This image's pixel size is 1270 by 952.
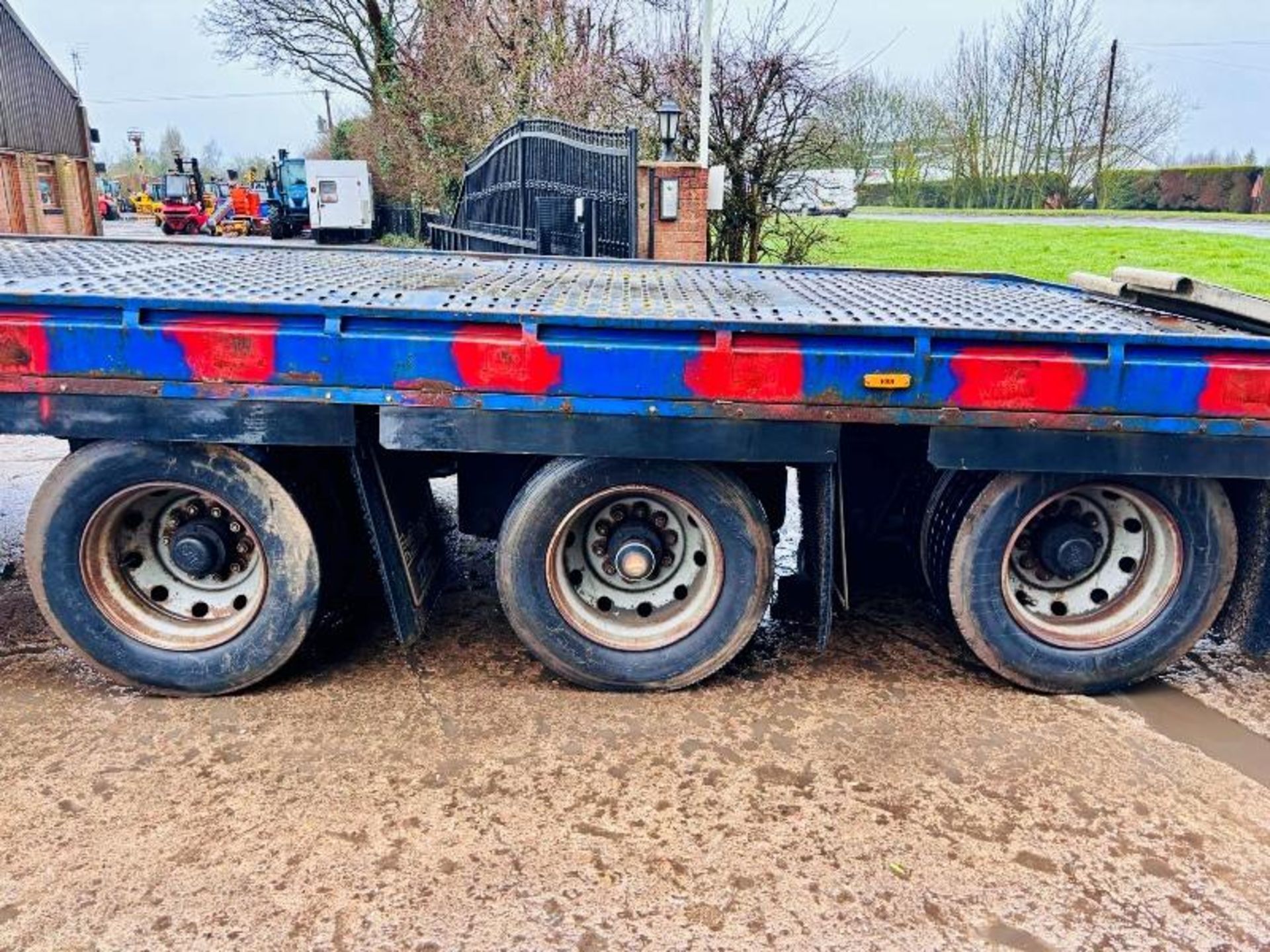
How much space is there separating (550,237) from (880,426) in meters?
8.17

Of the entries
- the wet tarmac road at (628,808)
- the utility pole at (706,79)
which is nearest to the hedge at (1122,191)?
the utility pole at (706,79)

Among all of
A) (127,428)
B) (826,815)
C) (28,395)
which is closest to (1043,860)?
(826,815)

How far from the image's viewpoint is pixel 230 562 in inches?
167

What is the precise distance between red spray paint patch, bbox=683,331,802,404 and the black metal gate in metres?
5.94

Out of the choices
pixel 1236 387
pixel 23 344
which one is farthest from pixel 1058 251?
pixel 23 344

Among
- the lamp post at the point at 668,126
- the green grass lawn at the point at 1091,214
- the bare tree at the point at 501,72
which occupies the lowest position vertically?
the green grass lawn at the point at 1091,214

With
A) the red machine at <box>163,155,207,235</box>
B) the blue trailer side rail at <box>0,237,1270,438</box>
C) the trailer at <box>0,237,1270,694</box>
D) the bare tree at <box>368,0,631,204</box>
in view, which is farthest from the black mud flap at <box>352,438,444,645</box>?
the red machine at <box>163,155,207,235</box>

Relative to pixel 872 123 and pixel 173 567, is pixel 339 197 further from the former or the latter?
pixel 173 567

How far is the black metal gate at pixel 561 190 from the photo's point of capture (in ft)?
34.5

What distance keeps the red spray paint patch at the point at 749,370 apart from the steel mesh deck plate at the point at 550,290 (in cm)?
6

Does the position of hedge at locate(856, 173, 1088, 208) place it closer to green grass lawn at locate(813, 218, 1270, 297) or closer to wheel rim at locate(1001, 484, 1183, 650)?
green grass lawn at locate(813, 218, 1270, 297)

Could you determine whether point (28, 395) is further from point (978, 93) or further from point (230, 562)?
point (978, 93)

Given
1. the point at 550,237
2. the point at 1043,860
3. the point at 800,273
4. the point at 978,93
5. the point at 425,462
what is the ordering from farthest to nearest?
the point at 978,93 → the point at 550,237 → the point at 800,273 → the point at 425,462 → the point at 1043,860

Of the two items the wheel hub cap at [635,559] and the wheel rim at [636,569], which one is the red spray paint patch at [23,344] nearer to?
the wheel rim at [636,569]
